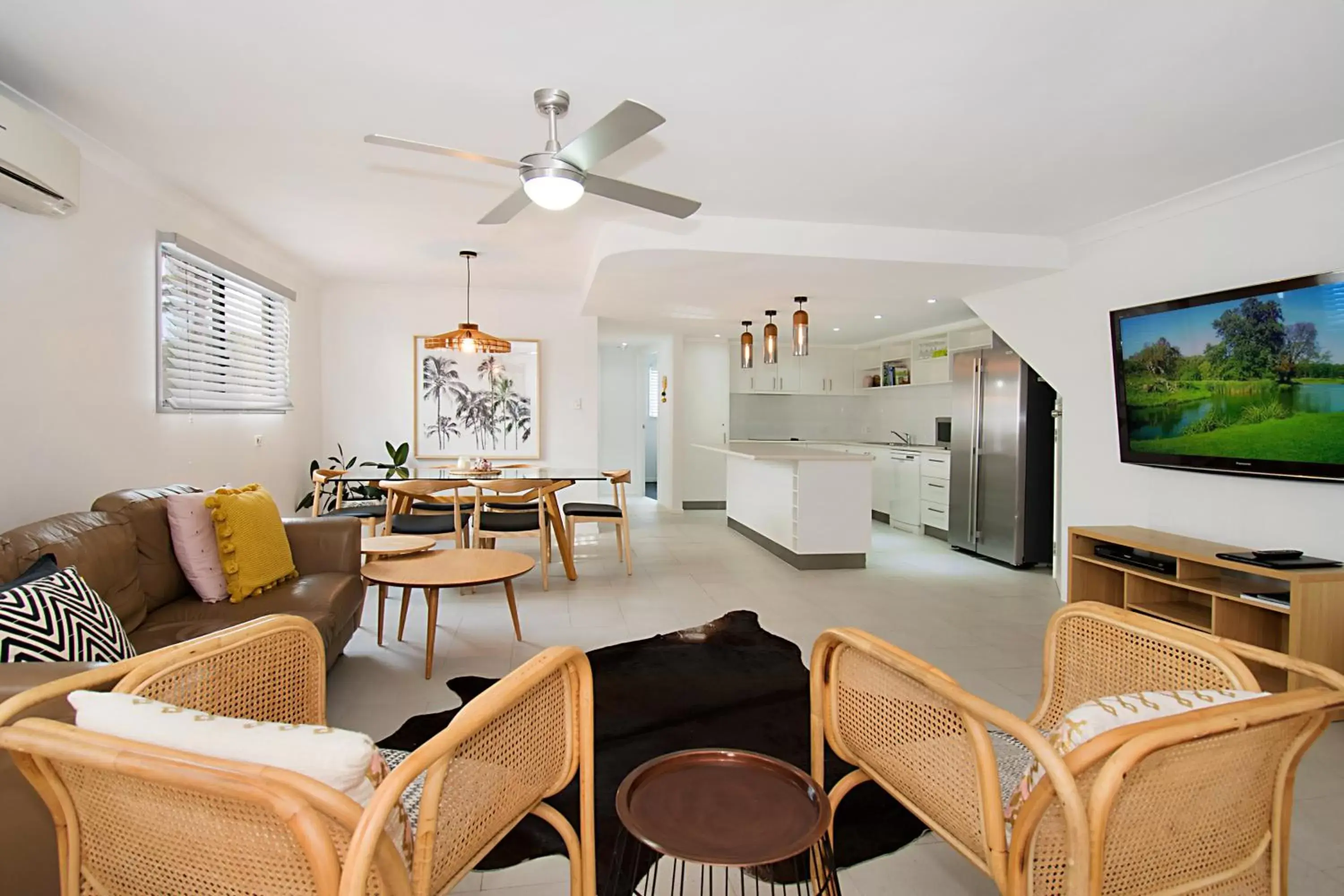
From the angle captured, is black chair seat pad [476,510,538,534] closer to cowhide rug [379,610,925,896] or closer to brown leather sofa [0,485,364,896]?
brown leather sofa [0,485,364,896]

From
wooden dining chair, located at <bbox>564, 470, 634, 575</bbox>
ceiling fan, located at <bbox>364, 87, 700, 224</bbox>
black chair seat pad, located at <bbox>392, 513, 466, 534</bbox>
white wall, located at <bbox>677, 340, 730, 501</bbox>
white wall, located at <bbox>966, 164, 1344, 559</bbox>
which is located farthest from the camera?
white wall, located at <bbox>677, 340, 730, 501</bbox>

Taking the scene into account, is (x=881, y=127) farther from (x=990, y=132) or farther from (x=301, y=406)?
(x=301, y=406)

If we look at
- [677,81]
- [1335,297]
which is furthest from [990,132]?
[1335,297]

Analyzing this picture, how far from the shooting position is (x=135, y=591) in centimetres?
244

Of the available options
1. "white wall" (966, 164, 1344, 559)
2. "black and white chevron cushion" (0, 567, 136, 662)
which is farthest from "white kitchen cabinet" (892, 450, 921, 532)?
"black and white chevron cushion" (0, 567, 136, 662)

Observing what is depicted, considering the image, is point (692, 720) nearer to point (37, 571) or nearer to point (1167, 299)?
point (37, 571)

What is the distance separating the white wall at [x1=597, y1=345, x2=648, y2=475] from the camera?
10.0 meters

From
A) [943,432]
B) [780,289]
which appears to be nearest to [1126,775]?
[780,289]

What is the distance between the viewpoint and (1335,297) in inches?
111

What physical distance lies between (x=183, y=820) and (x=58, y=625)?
1.05 meters

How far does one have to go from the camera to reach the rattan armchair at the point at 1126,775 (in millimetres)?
1047

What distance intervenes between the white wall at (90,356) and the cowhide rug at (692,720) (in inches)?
70.1

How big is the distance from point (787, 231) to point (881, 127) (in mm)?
1323

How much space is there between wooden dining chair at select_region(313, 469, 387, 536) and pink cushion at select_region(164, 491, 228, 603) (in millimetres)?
1658
